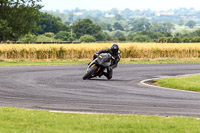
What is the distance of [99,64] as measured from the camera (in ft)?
71.5

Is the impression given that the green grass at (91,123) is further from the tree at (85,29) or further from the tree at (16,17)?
the tree at (85,29)

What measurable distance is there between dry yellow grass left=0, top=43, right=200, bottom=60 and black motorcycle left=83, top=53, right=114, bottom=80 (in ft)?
57.1

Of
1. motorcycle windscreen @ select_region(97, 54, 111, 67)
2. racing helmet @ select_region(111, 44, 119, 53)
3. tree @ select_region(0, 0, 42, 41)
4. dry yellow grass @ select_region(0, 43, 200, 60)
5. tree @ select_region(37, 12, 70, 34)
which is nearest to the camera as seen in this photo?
motorcycle windscreen @ select_region(97, 54, 111, 67)

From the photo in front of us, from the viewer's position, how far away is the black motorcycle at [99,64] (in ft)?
71.6

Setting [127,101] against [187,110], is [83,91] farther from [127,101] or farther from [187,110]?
[187,110]

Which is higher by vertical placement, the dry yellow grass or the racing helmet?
the racing helmet

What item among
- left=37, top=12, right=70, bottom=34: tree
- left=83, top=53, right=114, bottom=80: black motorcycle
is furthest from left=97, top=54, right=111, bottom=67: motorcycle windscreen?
left=37, top=12, right=70, bottom=34: tree

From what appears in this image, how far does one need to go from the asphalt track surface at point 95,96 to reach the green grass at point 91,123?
4.32ft

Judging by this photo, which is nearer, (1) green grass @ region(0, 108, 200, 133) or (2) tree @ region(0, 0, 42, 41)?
(1) green grass @ region(0, 108, 200, 133)

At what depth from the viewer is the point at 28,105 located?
46.9 ft

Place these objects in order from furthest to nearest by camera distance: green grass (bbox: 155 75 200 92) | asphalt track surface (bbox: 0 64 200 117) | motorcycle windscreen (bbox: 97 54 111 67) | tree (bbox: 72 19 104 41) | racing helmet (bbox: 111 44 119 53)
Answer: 1. tree (bbox: 72 19 104 41)
2. racing helmet (bbox: 111 44 119 53)
3. motorcycle windscreen (bbox: 97 54 111 67)
4. green grass (bbox: 155 75 200 92)
5. asphalt track surface (bbox: 0 64 200 117)

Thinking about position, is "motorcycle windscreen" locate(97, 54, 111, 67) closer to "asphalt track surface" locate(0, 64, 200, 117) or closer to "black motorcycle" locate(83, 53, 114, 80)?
"black motorcycle" locate(83, 53, 114, 80)

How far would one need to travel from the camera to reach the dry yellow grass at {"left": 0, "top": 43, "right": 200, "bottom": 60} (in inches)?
1532

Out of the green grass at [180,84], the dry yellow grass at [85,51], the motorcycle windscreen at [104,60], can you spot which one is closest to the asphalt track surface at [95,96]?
the motorcycle windscreen at [104,60]
